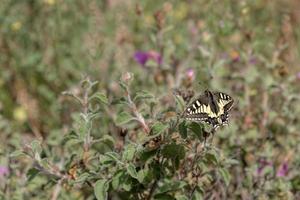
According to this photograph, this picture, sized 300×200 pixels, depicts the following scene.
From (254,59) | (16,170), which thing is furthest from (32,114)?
(254,59)

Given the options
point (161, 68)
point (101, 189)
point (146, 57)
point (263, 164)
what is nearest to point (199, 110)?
point (101, 189)

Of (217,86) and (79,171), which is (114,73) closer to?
(217,86)

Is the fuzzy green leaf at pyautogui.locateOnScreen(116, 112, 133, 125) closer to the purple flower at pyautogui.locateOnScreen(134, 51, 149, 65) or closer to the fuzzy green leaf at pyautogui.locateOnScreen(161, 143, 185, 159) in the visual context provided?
the fuzzy green leaf at pyautogui.locateOnScreen(161, 143, 185, 159)

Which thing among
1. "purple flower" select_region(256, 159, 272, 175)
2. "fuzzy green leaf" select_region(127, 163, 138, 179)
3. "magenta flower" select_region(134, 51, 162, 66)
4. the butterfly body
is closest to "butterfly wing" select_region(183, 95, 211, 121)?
the butterfly body

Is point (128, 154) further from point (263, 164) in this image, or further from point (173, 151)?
point (263, 164)

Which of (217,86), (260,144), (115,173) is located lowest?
(115,173)

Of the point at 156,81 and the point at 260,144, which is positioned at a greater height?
the point at 156,81
